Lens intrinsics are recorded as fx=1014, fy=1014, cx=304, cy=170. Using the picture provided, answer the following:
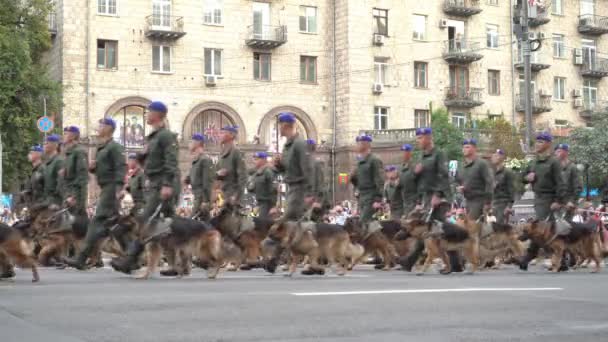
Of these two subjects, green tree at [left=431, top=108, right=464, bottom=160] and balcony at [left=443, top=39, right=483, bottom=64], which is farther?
balcony at [left=443, top=39, right=483, bottom=64]

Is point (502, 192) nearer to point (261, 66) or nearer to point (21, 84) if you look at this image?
point (21, 84)

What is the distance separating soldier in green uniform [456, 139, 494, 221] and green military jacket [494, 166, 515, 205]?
189 centimetres

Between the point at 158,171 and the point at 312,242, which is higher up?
the point at 158,171

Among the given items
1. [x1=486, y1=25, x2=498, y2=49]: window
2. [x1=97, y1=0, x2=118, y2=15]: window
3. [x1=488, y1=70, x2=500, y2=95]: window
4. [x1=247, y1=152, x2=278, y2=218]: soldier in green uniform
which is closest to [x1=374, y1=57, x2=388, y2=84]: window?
[x1=486, y1=25, x2=498, y2=49]: window

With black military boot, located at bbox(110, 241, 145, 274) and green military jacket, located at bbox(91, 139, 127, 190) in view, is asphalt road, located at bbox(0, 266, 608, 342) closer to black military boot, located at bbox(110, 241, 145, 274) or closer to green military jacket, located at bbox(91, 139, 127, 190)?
black military boot, located at bbox(110, 241, 145, 274)

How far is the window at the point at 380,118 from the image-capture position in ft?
181

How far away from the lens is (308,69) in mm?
53906

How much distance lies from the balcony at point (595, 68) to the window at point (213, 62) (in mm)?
24662

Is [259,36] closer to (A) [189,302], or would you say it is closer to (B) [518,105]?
(B) [518,105]

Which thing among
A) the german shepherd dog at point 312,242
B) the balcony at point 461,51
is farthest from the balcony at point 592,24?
the german shepherd dog at point 312,242

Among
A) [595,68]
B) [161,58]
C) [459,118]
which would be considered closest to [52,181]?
[161,58]

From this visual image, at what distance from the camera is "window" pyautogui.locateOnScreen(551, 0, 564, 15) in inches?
2445

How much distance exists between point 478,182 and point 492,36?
144 ft

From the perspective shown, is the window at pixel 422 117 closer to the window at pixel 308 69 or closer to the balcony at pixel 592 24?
the window at pixel 308 69
